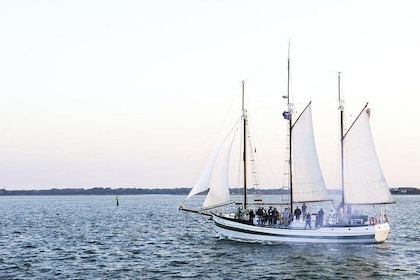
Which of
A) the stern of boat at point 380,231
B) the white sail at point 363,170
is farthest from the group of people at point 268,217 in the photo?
the stern of boat at point 380,231

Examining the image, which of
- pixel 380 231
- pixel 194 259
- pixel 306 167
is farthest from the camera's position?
pixel 306 167

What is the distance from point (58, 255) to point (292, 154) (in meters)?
25.3


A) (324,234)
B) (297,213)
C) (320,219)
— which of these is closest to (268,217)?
(297,213)

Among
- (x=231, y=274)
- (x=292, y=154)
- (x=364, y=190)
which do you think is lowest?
(x=231, y=274)

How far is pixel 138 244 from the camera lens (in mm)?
61781

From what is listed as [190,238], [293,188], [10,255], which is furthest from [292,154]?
[10,255]

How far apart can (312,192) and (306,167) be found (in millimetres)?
2608

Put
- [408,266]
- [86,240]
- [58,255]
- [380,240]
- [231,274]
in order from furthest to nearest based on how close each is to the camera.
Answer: [86,240] < [380,240] < [58,255] < [408,266] < [231,274]

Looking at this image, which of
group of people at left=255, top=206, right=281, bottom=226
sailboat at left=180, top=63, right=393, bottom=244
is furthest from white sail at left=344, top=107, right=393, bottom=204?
group of people at left=255, top=206, right=281, bottom=226

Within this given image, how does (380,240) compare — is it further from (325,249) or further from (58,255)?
(58,255)

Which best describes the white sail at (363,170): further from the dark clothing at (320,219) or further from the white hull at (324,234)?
the dark clothing at (320,219)

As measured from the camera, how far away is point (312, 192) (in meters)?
58.9

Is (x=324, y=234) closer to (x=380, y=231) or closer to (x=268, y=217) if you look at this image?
(x=380, y=231)

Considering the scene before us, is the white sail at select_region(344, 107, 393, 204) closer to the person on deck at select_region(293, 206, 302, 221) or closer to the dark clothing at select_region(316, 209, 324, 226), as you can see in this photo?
the dark clothing at select_region(316, 209, 324, 226)
